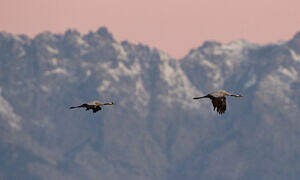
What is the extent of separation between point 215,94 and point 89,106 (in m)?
16.0

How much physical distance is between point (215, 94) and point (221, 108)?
278cm

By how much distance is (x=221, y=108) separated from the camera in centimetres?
12150

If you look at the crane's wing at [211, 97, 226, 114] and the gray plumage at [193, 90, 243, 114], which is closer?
the gray plumage at [193, 90, 243, 114]

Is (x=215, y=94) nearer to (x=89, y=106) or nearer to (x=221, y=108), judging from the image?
(x=221, y=108)

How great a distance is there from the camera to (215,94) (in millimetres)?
119375

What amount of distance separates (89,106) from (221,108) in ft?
52.3

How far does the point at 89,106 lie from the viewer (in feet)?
413

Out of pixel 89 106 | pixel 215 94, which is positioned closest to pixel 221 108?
pixel 215 94

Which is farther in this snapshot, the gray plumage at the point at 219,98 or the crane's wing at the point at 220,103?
the crane's wing at the point at 220,103

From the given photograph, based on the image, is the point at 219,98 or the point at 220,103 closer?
the point at 219,98
